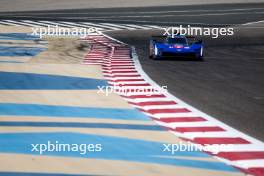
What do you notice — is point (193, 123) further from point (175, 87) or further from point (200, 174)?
point (175, 87)

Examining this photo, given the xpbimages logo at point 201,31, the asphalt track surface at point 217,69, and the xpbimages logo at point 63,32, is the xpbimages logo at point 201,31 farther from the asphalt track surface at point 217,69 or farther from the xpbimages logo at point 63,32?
the xpbimages logo at point 63,32

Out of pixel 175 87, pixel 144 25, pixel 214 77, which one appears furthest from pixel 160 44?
pixel 144 25

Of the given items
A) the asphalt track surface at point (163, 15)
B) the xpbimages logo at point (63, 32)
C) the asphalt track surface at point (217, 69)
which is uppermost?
the asphalt track surface at point (163, 15)

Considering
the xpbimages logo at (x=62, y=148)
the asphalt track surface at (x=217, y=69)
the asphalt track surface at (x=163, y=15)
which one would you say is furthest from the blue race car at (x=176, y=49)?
the asphalt track surface at (x=163, y=15)

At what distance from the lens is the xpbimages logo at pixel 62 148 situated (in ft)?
25.8

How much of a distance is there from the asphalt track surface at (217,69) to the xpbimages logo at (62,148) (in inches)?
103

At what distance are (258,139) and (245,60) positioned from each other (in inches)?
521

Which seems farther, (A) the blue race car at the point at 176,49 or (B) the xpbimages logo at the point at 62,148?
(A) the blue race car at the point at 176,49

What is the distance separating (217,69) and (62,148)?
1136cm

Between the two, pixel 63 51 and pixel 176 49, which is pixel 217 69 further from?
pixel 63 51

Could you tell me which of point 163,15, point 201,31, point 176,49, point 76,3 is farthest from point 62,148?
point 76,3

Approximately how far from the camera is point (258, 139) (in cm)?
883

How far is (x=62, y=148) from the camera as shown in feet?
26.2

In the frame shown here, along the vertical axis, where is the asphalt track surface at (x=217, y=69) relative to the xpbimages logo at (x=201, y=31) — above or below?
below
